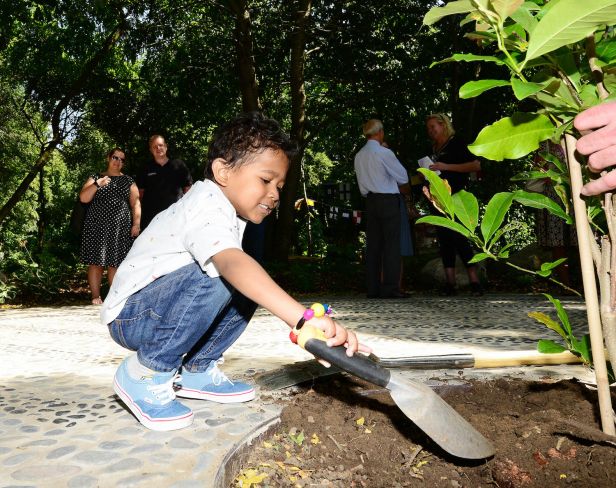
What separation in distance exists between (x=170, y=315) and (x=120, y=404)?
0.48 meters

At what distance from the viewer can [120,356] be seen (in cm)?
367

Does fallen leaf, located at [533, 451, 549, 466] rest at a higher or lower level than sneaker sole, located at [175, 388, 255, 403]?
lower

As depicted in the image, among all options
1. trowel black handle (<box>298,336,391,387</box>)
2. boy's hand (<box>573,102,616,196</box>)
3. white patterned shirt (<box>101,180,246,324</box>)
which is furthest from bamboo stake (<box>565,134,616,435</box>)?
white patterned shirt (<box>101,180,246,324</box>)

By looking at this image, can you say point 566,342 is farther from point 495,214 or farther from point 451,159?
point 451,159

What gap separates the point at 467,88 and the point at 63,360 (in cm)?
302

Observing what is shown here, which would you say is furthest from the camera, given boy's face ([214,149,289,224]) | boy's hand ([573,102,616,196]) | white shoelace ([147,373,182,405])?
boy's face ([214,149,289,224])

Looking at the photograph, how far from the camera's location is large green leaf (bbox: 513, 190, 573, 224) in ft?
5.29

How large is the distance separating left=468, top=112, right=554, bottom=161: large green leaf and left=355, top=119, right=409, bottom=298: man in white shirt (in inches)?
211

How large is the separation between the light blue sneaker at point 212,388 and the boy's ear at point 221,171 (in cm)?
79

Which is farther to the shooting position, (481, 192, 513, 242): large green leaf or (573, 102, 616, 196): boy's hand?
(481, 192, 513, 242): large green leaf

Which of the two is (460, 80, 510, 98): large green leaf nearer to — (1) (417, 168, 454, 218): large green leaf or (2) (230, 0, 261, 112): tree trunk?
(1) (417, 168, 454, 218): large green leaf

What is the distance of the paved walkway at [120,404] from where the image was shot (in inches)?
68.7

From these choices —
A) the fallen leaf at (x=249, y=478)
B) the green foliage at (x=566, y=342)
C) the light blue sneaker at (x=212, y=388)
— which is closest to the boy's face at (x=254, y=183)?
the light blue sneaker at (x=212, y=388)

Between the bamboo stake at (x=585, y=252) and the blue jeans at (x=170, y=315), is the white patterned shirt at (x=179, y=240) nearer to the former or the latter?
the blue jeans at (x=170, y=315)
